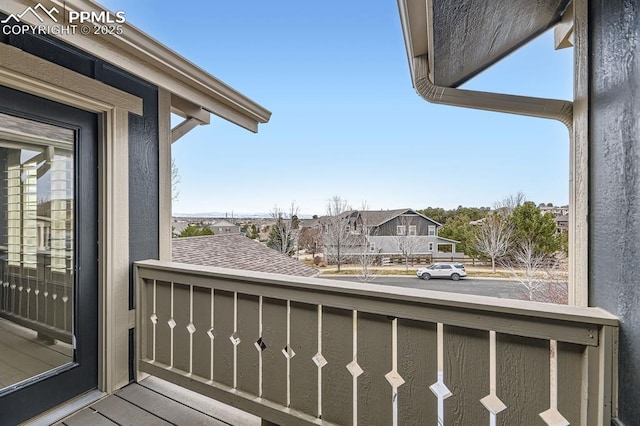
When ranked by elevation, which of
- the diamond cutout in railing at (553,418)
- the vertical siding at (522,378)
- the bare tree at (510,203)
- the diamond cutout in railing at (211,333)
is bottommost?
the diamond cutout in railing at (211,333)

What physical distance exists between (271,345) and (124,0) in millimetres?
2714

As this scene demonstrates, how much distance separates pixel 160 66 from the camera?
1750 mm

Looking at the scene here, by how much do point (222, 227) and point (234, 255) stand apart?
0.99 m

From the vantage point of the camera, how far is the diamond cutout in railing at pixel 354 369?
1304 millimetres

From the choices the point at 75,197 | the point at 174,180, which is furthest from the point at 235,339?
the point at 174,180

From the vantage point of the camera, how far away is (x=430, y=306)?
115 cm

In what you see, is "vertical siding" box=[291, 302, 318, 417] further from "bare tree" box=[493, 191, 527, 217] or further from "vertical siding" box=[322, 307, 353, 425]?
"bare tree" box=[493, 191, 527, 217]

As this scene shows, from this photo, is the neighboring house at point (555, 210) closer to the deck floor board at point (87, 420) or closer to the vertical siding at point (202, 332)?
the vertical siding at point (202, 332)

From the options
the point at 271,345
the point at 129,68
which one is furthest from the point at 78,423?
the point at 129,68

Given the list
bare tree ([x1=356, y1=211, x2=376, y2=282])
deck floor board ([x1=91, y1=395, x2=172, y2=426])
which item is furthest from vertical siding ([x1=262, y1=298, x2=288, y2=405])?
bare tree ([x1=356, y1=211, x2=376, y2=282])

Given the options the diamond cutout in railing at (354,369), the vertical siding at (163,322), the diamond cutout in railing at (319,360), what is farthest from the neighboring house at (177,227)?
the diamond cutout in railing at (354,369)

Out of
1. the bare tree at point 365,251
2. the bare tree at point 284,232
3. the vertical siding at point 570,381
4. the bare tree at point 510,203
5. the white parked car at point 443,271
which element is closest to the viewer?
the vertical siding at point 570,381

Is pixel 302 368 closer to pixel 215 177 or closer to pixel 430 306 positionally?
pixel 430 306

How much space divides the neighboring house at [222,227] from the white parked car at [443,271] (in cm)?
310
